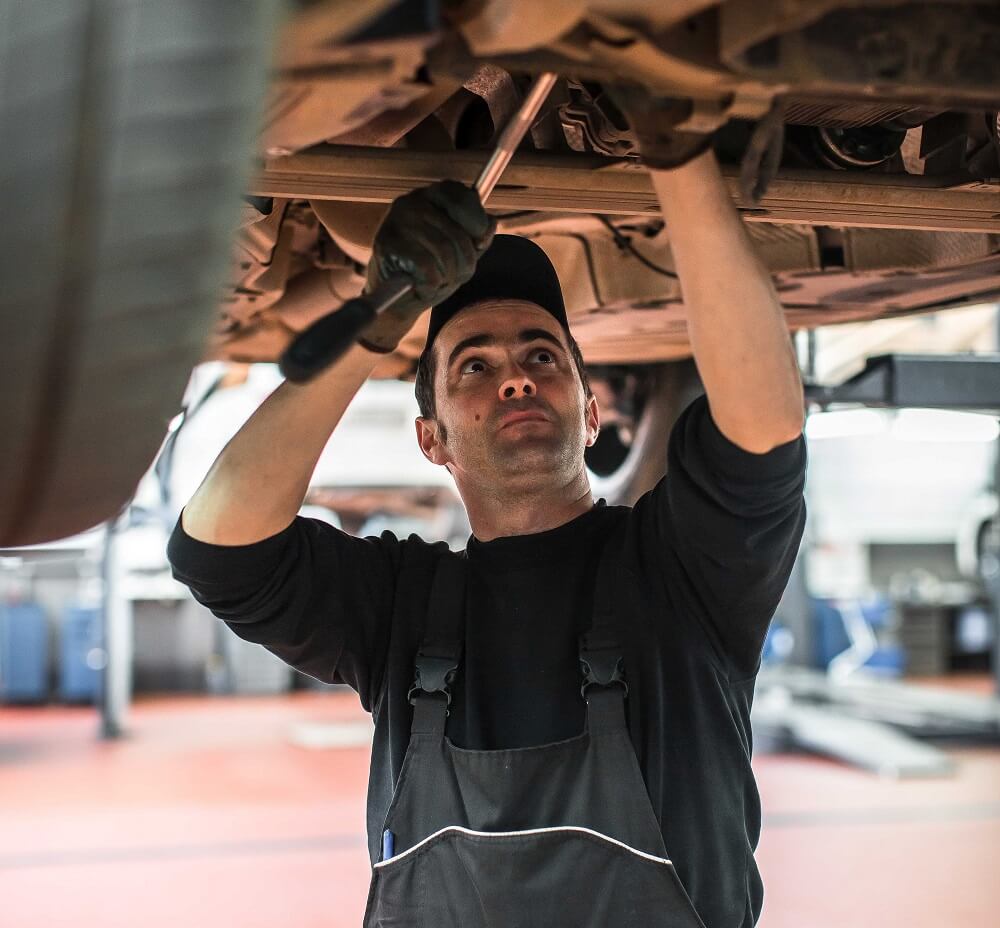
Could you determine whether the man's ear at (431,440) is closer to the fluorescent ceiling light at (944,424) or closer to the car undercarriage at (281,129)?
the car undercarriage at (281,129)

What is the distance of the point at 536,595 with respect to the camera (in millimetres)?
1338

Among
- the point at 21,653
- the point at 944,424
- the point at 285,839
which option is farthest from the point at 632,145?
the point at 21,653

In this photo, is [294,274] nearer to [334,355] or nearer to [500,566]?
[500,566]

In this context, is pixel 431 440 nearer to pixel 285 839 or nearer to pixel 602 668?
pixel 602 668

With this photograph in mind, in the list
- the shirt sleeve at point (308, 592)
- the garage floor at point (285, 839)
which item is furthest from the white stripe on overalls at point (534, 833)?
the garage floor at point (285, 839)

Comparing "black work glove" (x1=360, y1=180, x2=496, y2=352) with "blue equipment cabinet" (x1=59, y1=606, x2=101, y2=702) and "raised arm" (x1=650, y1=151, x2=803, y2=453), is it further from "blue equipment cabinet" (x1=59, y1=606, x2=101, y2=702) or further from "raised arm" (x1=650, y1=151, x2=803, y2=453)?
"blue equipment cabinet" (x1=59, y1=606, x2=101, y2=702)

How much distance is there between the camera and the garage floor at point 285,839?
3502 mm

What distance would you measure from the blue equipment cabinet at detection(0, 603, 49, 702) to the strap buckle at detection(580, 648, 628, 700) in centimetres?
795

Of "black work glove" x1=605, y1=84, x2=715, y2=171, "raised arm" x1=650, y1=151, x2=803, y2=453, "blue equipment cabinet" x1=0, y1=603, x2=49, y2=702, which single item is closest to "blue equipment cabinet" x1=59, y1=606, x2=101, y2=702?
"blue equipment cabinet" x1=0, y1=603, x2=49, y2=702

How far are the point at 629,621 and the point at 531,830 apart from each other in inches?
9.4

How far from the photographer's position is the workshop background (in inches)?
141

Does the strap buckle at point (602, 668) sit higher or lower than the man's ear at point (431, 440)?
lower

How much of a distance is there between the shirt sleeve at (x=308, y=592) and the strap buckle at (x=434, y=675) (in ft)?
0.38

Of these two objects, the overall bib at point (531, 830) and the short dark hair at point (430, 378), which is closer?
the overall bib at point (531, 830)
